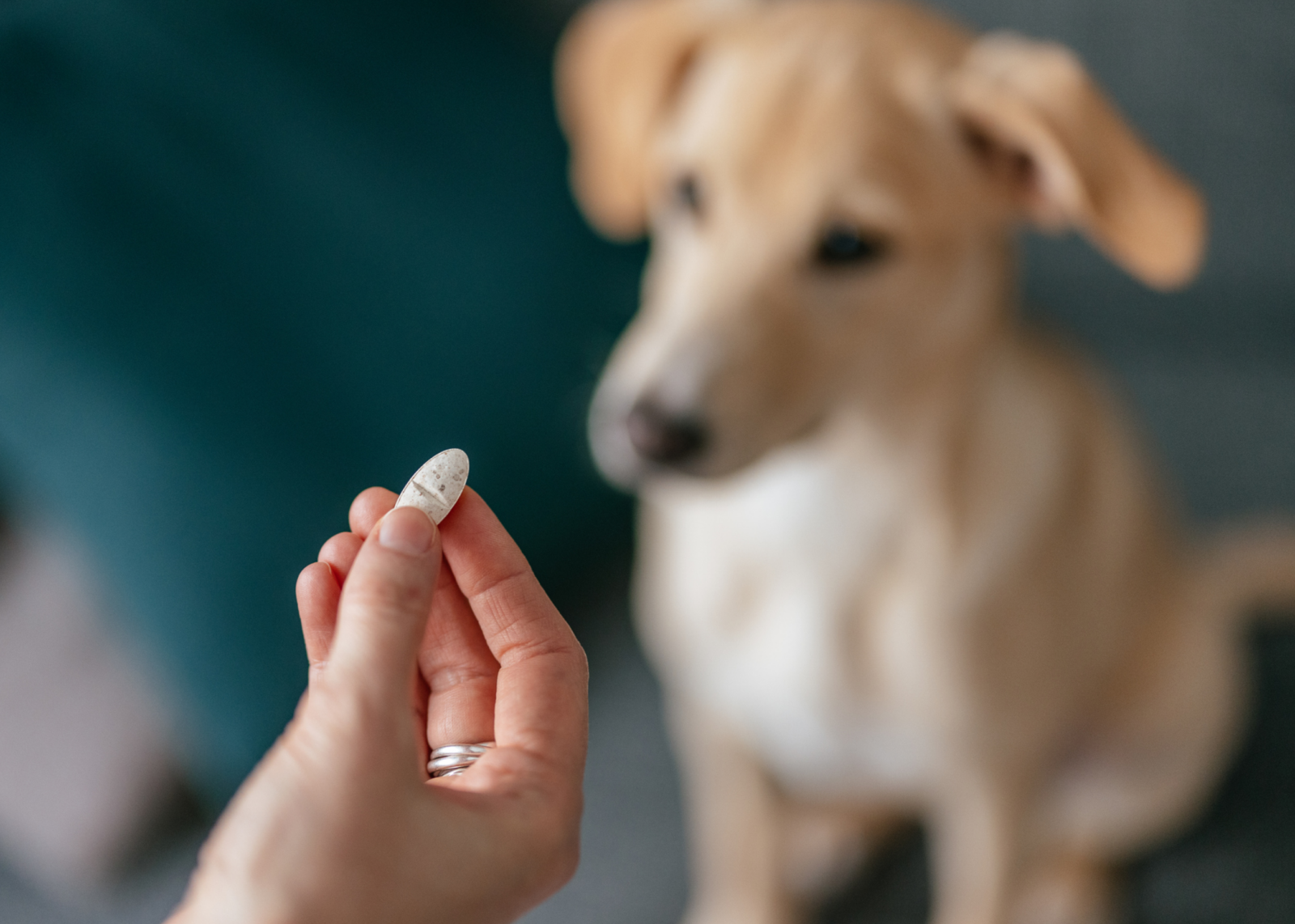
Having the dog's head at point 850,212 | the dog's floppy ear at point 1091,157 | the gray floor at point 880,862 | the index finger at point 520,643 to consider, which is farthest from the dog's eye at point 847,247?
the gray floor at point 880,862

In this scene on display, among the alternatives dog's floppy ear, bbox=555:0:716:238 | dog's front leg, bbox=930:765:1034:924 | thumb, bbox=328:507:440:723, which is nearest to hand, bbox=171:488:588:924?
thumb, bbox=328:507:440:723

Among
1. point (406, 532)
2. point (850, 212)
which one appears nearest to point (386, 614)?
point (406, 532)

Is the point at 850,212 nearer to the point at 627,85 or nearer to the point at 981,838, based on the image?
the point at 627,85

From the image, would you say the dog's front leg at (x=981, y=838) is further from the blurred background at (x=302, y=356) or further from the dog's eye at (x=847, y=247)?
the dog's eye at (x=847, y=247)

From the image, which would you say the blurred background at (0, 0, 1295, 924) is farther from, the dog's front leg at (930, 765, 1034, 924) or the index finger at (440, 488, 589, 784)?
the index finger at (440, 488, 589, 784)

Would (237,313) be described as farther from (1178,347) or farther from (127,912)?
(1178,347)

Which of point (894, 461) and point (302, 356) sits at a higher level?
point (302, 356)
